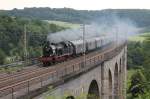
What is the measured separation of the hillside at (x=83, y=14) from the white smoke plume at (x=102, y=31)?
6.14 meters

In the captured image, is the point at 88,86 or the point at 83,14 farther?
the point at 83,14

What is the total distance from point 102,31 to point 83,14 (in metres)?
67.8

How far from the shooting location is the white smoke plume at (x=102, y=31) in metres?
54.8

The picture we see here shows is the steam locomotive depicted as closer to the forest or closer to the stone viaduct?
the stone viaduct

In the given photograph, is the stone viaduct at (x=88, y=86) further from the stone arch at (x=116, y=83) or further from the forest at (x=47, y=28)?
the forest at (x=47, y=28)

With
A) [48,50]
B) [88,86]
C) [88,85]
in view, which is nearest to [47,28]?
[48,50]

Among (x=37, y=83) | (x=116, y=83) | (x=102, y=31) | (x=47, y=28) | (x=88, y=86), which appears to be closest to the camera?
(x=37, y=83)

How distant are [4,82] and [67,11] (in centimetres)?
14776

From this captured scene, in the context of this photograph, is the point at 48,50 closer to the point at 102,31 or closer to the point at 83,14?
the point at 102,31

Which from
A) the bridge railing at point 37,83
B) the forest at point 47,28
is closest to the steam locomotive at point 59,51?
the bridge railing at point 37,83

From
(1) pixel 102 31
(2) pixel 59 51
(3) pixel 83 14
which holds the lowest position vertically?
(2) pixel 59 51

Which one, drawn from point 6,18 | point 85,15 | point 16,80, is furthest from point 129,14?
point 16,80

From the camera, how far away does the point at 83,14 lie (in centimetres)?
16488

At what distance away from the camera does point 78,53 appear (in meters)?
53.6
